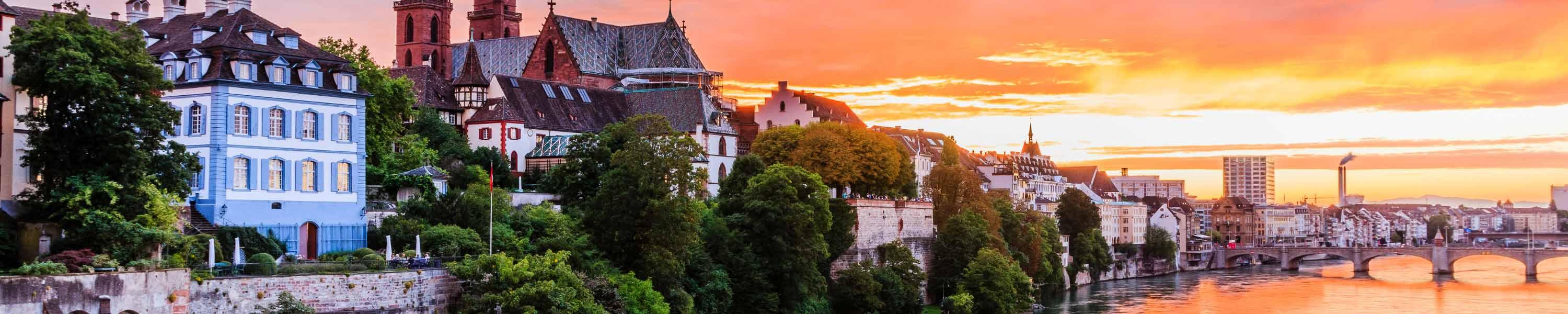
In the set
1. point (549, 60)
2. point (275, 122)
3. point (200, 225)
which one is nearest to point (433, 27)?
point (549, 60)

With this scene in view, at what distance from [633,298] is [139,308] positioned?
17944 mm

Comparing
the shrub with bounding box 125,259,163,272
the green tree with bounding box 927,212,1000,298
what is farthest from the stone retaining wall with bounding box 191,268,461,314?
the green tree with bounding box 927,212,1000,298

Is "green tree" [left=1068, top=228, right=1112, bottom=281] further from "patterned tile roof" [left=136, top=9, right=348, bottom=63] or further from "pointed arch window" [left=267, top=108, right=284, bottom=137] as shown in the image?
"pointed arch window" [left=267, top=108, right=284, bottom=137]

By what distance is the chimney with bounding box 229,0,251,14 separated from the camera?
50.3m

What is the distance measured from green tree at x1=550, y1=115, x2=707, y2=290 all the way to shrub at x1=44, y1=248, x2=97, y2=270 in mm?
18936

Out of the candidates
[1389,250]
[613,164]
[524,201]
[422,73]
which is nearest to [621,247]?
[613,164]

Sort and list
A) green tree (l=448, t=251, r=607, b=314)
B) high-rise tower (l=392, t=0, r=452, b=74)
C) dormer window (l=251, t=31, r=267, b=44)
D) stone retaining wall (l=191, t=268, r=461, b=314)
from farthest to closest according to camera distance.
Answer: high-rise tower (l=392, t=0, r=452, b=74) → dormer window (l=251, t=31, r=267, b=44) → green tree (l=448, t=251, r=607, b=314) → stone retaining wall (l=191, t=268, r=461, b=314)

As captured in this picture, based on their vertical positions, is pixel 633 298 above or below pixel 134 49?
below

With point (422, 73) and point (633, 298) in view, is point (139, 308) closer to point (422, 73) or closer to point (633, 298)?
point (633, 298)

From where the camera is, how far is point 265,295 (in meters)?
38.6

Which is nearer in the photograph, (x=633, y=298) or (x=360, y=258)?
(x=360, y=258)

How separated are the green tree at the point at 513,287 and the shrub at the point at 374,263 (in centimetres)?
198

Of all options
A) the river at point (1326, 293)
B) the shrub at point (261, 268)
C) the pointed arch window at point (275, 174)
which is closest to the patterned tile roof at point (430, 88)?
the pointed arch window at point (275, 174)

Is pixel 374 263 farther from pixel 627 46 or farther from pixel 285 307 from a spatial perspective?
pixel 627 46
